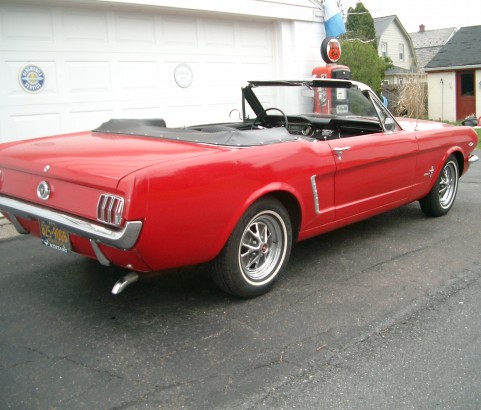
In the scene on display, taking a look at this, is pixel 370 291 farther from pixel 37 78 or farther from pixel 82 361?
pixel 37 78

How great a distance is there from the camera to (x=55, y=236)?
3365mm

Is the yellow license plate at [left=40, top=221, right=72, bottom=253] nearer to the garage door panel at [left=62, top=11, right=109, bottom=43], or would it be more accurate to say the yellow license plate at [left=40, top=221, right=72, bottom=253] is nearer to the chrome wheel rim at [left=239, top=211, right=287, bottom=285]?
the chrome wheel rim at [left=239, top=211, right=287, bottom=285]

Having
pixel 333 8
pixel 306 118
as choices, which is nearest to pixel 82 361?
pixel 306 118

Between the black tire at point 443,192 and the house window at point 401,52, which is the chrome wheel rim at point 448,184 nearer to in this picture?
the black tire at point 443,192

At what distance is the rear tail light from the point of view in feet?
9.45

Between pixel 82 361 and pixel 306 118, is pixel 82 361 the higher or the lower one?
the lower one

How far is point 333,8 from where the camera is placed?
33.1 ft

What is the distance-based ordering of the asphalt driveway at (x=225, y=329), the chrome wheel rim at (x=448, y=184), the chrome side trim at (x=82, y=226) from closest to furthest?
the asphalt driveway at (x=225, y=329)
the chrome side trim at (x=82, y=226)
the chrome wheel rim at (x=448, y=184)

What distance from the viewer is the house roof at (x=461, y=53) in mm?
23897

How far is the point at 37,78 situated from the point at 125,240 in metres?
4.58

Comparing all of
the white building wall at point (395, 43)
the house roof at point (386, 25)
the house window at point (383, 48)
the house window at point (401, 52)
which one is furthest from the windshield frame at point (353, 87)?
the house window at point (401, 52)

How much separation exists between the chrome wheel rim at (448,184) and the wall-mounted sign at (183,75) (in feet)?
13.3

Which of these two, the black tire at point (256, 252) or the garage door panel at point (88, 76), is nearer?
the black tire at point (256, 252)

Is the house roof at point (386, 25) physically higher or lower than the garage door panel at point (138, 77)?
higher
